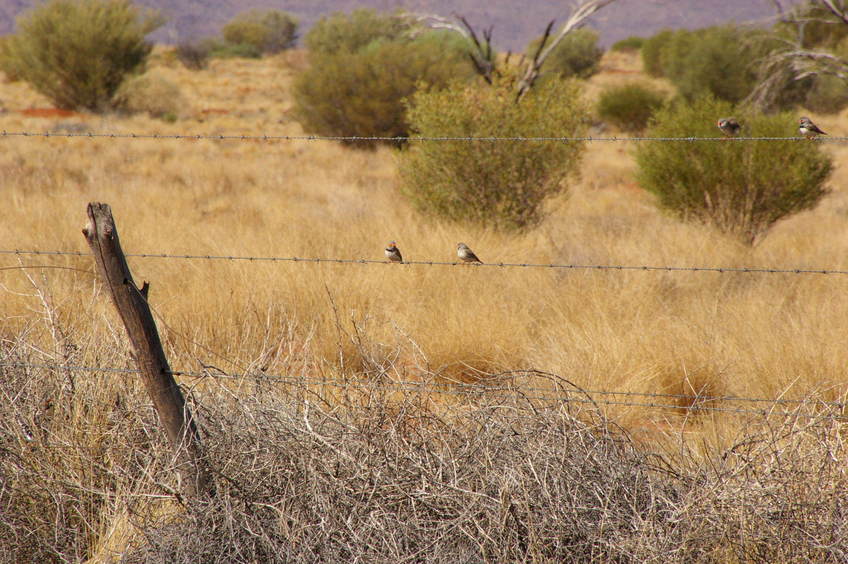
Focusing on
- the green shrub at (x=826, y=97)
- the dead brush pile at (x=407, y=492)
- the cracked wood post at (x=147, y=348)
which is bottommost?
the green shrub at (x=826, y=97)

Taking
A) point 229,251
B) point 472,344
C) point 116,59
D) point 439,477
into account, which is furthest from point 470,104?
point 116,59

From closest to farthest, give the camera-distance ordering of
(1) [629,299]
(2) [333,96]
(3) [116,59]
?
(1) [629,299] < (2) [333,96] < (3) [116,59]

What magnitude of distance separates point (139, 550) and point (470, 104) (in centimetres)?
736

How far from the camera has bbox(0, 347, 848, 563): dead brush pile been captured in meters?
2.52

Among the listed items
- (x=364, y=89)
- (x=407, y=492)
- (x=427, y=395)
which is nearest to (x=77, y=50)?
(x=364, y=89)

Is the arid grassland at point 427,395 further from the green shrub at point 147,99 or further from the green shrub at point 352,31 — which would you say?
the green shrub at point 352,31

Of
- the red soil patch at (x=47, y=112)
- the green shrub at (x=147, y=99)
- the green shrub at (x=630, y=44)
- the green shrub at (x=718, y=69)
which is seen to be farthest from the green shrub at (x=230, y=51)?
the green shrub at (x=718, y=69)

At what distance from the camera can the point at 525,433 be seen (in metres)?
2.78

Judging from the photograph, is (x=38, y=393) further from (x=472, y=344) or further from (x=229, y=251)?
(x=229, y=251)

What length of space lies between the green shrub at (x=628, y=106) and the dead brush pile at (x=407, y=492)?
2304 cm

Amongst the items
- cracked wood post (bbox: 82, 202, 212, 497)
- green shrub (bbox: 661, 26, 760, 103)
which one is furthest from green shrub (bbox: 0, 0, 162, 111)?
cracked wood post (bbox: 82, 202, 212, 497)

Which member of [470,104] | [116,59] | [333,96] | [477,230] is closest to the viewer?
[477,230]

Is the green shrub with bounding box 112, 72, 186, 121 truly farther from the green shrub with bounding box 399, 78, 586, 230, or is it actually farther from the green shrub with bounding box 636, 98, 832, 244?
the green shrub with bounding box 636, 98, 832, 244

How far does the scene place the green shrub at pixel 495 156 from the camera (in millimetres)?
8898
